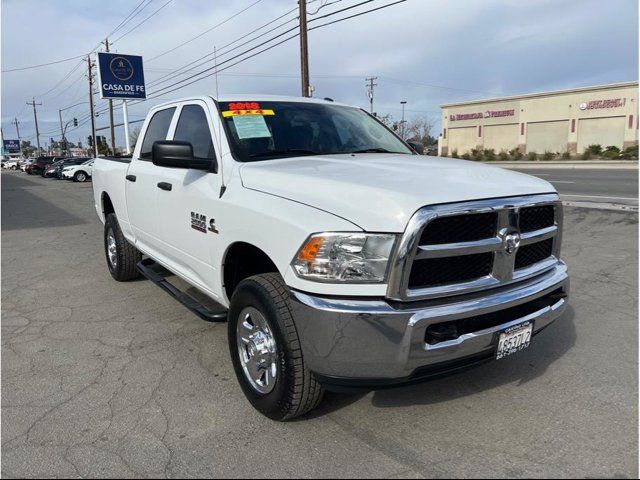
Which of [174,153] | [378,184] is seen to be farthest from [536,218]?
[174,153]

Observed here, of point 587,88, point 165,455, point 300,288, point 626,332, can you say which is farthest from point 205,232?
point 587,88

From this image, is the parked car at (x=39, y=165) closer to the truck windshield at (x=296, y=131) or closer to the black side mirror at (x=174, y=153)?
the truck windshield at (x=296, y=131)

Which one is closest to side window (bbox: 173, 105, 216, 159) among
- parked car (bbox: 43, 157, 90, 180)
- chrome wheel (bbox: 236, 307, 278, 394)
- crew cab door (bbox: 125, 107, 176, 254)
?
crew cab door (bbox: 125, 107, 176, 254)

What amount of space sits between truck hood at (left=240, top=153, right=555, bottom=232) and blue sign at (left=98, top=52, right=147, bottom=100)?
80.1ft

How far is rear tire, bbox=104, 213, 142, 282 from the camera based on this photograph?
559 cm

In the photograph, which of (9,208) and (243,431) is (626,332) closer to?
(243,431)

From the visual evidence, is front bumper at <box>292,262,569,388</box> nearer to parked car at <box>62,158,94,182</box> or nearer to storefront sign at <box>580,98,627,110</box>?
parked car at <box>62,158,94,182</box>

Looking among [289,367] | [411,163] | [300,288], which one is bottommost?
[289,367]

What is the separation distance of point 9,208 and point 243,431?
50.6 ft

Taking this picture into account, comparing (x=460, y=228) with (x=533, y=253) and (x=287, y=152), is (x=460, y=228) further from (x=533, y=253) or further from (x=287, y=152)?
(x=287, y=152)

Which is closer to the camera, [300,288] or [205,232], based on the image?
[300,288]

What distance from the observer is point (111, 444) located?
2680 millimetres

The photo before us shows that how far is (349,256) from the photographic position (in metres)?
2.40

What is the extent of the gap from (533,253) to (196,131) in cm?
258
